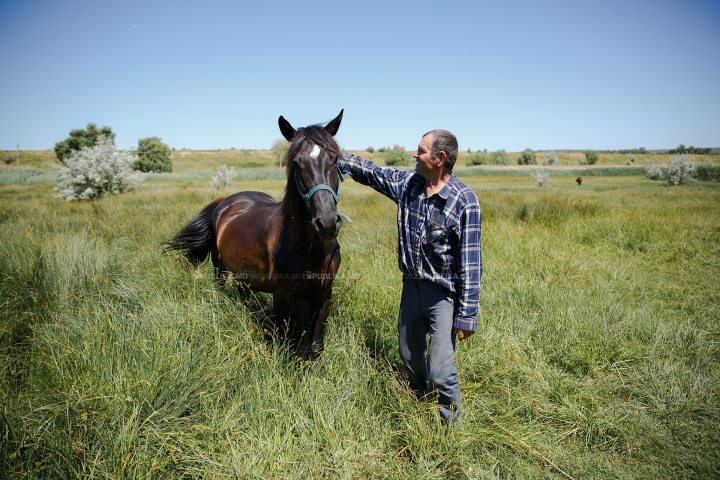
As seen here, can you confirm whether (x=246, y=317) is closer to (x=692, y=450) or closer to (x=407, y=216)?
(x=407, y=216)

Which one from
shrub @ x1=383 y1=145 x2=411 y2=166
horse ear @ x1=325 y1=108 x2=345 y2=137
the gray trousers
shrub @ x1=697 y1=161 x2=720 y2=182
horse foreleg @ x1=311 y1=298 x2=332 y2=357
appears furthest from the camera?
shrub @ x1=383 y1=145 x2=411 y2=166

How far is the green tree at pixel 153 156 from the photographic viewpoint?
65562 mm

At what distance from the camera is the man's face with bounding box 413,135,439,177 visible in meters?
2.39

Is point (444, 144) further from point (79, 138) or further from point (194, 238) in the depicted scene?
point (79, 138)

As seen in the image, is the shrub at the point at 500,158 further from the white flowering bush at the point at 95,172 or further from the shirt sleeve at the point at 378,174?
the shirt sleeve at the point at 378,174

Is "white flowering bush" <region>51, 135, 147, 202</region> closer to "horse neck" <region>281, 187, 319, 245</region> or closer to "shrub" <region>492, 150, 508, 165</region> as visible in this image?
"horse neck" <region>281, 187, 319, 245</region>

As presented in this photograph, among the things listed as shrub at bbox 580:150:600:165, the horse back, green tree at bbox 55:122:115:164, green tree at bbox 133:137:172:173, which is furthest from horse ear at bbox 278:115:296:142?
shrub at bbox 580:150:600:165

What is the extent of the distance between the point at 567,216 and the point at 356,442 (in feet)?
31.7

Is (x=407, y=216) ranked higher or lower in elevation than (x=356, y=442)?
higher

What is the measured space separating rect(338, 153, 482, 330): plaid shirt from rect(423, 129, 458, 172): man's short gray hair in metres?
0.15

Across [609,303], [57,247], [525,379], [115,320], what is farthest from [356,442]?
[57,247]

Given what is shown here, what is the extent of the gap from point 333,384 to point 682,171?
39350 mm

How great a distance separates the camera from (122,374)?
88.7 inches

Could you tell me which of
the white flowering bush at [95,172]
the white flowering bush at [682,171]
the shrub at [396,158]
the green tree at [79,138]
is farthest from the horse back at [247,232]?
the green tree at [79,138]
